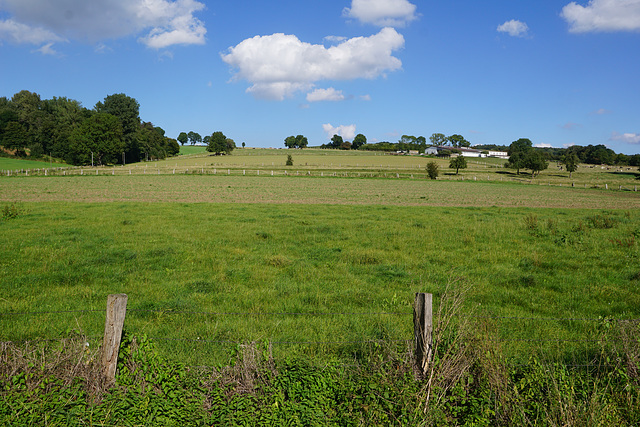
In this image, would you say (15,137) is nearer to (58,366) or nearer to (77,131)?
(77,131)

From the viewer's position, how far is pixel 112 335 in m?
5.05

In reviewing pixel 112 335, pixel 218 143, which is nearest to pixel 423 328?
pixel 112 335

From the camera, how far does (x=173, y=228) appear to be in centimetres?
1825

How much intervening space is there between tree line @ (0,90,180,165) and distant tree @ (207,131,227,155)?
101 feet

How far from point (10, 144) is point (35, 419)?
156m

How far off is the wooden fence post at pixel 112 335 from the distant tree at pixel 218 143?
6894 inches

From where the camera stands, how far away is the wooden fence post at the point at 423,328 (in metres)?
5.16

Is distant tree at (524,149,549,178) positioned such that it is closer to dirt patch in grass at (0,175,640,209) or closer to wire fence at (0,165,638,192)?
wire fence at (0,165,638,192)

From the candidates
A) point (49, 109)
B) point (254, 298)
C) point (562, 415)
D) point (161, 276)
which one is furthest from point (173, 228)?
point (49, 109)

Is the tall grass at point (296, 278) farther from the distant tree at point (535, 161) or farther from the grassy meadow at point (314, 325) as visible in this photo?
the distant tree at point (535, 161)

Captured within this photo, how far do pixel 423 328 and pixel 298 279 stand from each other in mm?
5782

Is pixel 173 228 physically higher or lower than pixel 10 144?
lower

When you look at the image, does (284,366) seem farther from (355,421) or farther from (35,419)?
(35,419)

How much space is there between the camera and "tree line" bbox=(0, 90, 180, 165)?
108500 millimetres
